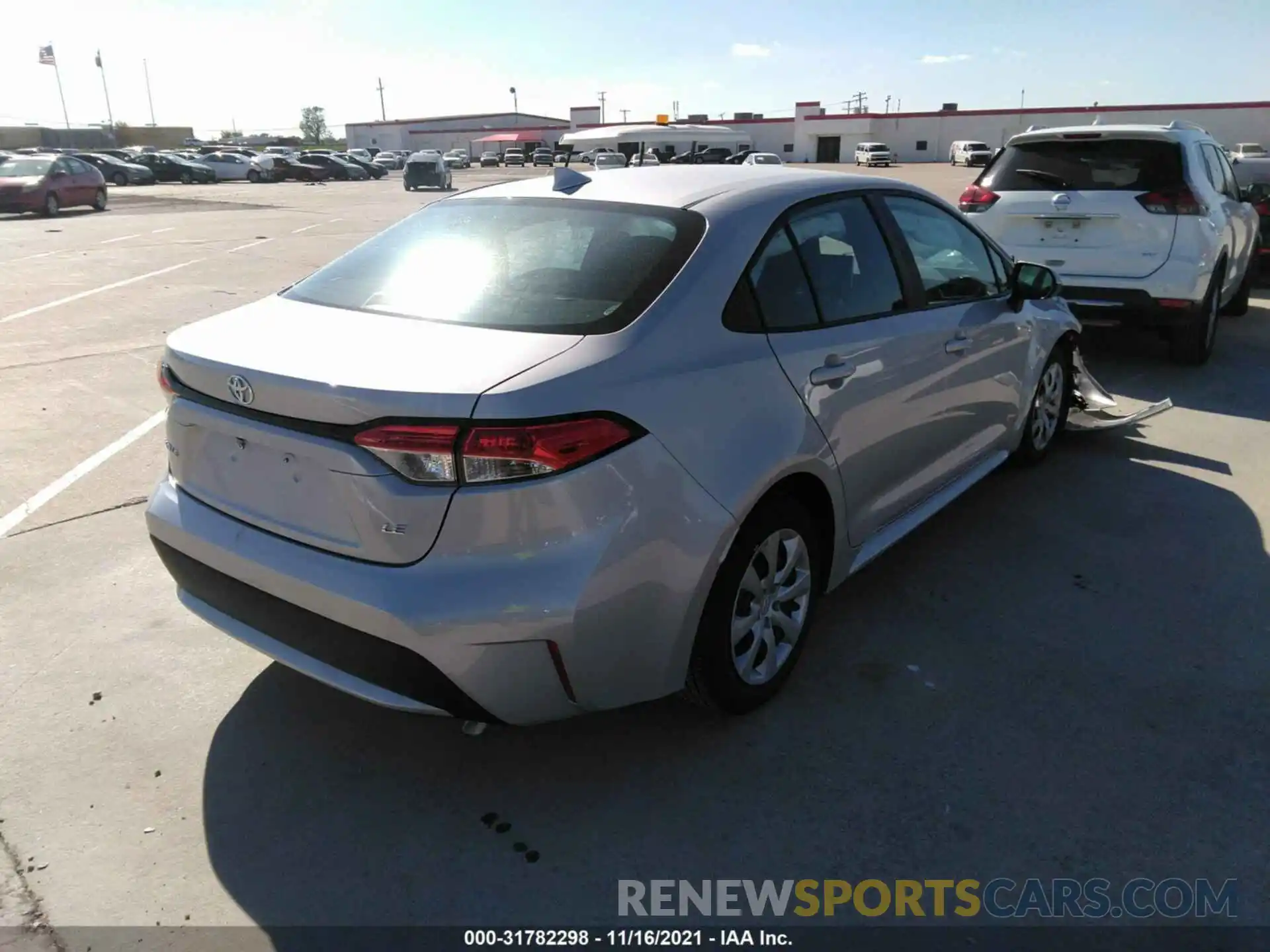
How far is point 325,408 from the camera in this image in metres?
2.34

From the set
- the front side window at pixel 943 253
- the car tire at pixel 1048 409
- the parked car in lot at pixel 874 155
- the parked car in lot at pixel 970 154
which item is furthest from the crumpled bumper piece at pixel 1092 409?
the parked car in lot at pixel 874 155

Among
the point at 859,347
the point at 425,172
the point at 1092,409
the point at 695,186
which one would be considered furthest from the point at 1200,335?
the point at 425,172

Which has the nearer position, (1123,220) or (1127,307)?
(1123,220)

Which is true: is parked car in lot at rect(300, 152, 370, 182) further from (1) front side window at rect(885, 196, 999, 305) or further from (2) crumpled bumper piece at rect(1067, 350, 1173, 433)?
(1) front side window at rect(885, 196, 999, 305)

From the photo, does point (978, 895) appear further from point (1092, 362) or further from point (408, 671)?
point (1092, 362)

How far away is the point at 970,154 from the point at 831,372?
2467 inches

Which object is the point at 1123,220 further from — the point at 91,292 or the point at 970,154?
the point at 970,154

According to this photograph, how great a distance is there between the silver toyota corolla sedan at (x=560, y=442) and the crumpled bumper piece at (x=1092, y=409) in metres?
2.61

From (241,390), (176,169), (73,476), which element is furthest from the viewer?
(176,169)

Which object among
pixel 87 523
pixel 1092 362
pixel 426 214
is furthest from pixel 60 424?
pixel 1092 362

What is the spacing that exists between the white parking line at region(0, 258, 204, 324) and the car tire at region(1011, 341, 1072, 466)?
9445 millimetres

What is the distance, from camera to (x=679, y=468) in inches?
99.0

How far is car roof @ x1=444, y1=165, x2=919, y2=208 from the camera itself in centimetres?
318

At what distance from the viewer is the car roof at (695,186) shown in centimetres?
318
